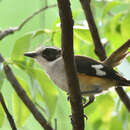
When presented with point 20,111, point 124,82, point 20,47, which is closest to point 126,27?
point 124,82

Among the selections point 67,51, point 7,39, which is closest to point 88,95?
point 67,51

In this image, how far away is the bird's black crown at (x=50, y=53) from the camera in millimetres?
1875

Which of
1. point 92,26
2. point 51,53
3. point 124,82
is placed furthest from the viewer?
point 51,53

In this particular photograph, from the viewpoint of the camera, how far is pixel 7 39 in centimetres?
280

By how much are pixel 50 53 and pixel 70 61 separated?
2.64 ft

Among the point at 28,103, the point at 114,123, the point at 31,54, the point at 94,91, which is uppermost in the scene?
the point at 31,54

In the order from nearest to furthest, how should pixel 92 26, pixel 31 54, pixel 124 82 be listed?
pixel 92 26
pixel 124 82
pixel 31 54

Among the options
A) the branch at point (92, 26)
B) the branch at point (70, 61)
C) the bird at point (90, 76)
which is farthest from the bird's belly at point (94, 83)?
the branch at point (70, 61)

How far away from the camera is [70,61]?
3.60 ft

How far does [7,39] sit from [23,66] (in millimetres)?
1361

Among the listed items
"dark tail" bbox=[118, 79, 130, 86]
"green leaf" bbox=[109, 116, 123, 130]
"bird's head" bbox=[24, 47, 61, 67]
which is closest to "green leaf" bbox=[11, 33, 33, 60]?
"bird's head" bbox=[24, 47, 61, 67]

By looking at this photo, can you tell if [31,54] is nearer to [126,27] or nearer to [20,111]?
[20,111]

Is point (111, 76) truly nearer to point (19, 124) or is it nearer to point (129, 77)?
point (129, 77)

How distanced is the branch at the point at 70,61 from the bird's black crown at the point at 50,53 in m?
0.63
